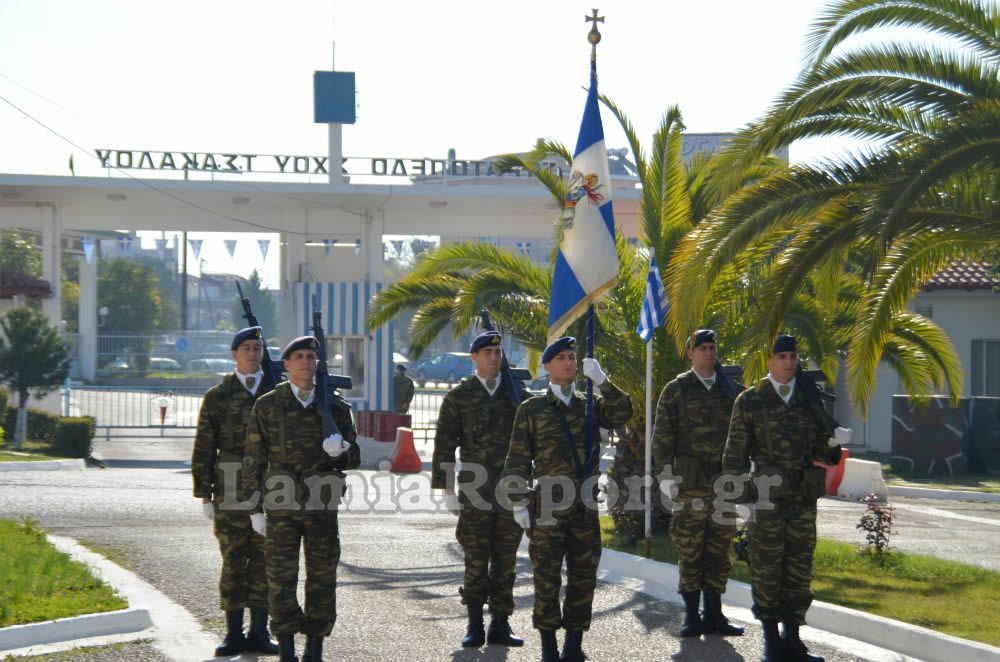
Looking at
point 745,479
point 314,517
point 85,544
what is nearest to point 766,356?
point 745,479

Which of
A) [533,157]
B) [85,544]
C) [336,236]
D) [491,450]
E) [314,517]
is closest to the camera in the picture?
[314,517]

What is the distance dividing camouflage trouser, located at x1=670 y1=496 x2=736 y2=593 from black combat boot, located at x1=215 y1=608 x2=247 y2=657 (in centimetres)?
299

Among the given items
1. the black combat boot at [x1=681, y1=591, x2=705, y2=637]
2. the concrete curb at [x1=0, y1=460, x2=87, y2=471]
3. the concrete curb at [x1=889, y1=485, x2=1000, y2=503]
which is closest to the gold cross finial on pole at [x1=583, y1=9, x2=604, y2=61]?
the black combat boot at [x1=681, y1=591, x2=705, y2=637]

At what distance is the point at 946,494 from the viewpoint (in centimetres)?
1806

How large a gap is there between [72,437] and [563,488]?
17125mm

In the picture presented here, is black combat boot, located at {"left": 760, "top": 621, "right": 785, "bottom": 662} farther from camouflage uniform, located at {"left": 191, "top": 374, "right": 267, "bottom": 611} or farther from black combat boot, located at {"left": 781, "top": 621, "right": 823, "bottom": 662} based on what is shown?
camouflage uniform, located at {"left": 191, "top": 374, "right": 267, "bottom": 611}

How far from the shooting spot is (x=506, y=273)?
13477 millimetres

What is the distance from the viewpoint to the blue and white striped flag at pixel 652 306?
11.1 m

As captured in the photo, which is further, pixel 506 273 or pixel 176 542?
pixel 506 273

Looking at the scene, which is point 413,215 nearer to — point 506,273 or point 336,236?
point 336,236

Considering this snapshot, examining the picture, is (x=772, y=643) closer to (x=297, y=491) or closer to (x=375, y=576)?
(x=297, y=491)

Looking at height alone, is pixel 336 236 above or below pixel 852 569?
above

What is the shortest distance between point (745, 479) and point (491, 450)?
5.73 feet

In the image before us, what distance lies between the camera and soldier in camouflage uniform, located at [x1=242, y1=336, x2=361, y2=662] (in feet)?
22.5
